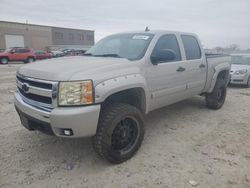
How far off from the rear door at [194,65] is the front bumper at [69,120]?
255 cm

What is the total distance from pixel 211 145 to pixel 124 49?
2.21 m

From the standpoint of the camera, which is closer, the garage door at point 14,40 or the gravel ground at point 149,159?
the gravel ground at point 149,159

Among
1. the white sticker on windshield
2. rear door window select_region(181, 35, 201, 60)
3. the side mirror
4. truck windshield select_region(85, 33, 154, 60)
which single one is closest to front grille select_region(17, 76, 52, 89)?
truck windshield select_region(85, 33, 154, 60)

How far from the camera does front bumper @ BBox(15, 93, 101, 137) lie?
2707mm

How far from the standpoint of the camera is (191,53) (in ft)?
16.1

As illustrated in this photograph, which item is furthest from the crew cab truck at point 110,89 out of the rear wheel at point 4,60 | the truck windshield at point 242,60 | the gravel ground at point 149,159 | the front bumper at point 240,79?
the rear wheel at point 4,60

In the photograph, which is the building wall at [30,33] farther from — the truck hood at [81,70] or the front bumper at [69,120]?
the front bumper at [69,120]

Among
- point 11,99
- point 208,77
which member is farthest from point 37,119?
point 11,99

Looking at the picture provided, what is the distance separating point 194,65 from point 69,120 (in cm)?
312

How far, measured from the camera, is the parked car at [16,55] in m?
23.0

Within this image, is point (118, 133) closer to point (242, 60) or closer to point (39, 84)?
point (39, 84)

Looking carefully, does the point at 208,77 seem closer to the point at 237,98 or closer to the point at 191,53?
the point at 191,53

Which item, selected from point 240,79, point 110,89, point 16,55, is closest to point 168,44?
point 110,89

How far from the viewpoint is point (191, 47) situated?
4992mm
